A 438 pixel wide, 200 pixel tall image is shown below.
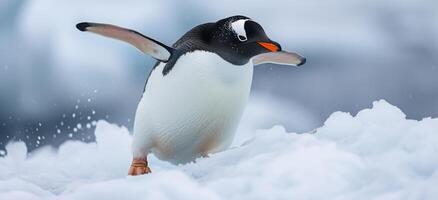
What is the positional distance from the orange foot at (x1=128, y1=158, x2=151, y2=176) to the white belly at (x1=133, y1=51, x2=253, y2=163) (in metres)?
0.02

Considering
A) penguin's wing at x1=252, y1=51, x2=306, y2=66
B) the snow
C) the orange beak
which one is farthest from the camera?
penguin's wing at x1=252, y1=51, x2=306, y2=66

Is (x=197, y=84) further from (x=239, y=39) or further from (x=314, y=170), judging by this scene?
(x=314, y=170)

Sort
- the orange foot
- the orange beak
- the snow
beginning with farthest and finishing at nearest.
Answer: the orange foot < the orange beak < the snow

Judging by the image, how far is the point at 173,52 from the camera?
1935 millimetres

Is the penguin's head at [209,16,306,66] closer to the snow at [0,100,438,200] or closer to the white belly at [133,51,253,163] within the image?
the white belly at [133,51,253,163]

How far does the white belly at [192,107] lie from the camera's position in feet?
6.06

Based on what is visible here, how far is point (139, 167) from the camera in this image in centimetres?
202

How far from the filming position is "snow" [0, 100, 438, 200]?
4.45ft

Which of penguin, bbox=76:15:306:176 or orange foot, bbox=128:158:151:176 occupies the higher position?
penguin, bbox=76:15:306:176

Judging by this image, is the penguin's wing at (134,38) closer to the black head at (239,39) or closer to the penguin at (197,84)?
the penguin at (197,84)

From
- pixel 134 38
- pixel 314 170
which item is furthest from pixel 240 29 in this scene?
pixel 314 170

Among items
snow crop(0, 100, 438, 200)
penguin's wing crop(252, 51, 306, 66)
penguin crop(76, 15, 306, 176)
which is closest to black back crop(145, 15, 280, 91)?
penguin crop(76, 15, 306, 176)

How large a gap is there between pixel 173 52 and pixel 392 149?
709 millimetres

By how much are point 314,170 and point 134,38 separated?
2.32 ft
